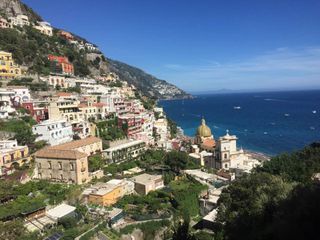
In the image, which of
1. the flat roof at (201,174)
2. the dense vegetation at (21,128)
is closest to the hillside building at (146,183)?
the flat roof at (201,174)

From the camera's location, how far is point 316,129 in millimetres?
96125

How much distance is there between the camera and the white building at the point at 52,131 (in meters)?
39.0

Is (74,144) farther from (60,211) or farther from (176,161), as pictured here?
(176,161)

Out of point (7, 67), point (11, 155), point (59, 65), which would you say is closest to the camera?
point (11, 155)

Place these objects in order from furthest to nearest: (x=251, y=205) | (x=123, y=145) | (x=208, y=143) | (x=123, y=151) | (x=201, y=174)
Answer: (x=208, y=143) < (x=123, y=145) < (x=123, y=151) < (x=201, y=174) < (x=251, y=205)

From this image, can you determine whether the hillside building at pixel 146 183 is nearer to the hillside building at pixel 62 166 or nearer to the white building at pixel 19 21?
the hillside building at pixel 62 166

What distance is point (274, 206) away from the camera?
18.6 metres

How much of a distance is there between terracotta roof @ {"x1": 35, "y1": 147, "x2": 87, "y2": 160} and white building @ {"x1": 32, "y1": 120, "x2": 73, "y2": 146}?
4.82m

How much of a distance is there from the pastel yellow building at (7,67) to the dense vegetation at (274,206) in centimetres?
4439

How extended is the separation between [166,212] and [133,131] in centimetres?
2374

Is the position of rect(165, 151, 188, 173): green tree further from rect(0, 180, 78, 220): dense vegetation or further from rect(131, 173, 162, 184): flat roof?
rect(0, 180, 78, 220): dense vegetation

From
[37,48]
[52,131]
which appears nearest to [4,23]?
[37,48]

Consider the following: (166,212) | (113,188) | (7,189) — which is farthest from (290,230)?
(7,189)

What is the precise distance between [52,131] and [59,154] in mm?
7073
